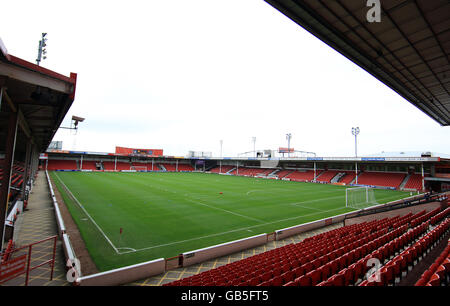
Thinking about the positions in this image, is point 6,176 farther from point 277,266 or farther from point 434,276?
point 434,276

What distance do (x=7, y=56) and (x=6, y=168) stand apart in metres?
5.01

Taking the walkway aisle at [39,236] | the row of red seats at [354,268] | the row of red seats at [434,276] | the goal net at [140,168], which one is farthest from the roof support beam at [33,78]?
the goal net at [140,168]

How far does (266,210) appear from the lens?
776 inches

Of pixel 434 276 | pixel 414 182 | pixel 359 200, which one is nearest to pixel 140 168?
pixel 359 200

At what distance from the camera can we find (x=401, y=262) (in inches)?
249

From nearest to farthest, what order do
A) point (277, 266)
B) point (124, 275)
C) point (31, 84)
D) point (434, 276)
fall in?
point (434, 276), point (31, 84), point (277, 266), point (124, 275)

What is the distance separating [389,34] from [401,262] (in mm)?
7680

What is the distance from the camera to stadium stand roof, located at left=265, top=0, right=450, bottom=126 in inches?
260

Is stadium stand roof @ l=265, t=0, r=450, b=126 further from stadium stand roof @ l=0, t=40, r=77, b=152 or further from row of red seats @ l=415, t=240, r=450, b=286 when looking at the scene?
row of red seats @ l=415, t=240, r=450, b=286

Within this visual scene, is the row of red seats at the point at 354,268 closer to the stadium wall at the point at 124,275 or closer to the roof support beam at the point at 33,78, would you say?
the stadium wall at the point at 124,275

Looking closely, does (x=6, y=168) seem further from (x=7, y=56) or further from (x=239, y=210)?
(x=239, y=210)
